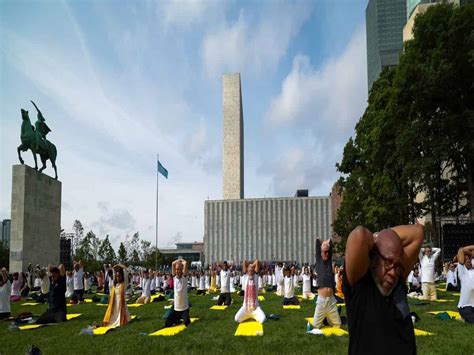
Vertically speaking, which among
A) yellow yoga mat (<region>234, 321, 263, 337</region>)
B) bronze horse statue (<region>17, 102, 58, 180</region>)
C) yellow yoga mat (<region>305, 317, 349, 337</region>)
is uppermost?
bronze horse statue (<region>17, 102, 58, 180</region>)

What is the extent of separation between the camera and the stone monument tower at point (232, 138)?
15400 cm

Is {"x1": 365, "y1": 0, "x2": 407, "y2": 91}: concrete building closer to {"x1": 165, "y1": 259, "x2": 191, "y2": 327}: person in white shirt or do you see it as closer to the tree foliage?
the tree foliage

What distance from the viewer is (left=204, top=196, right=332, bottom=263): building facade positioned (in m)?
140

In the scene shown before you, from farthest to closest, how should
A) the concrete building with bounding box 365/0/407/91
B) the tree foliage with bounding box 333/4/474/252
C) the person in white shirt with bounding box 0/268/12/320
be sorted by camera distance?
the concrete building with bounding box 365/0/407/91 → the tree foliage with bounding box 333/4/474/252 → the person in white shirt with bounding box 0/268/12/320

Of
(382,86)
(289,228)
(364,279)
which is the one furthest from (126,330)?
(289,228)

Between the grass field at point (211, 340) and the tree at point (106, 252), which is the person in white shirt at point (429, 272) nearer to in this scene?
the grass field at point (211, 340)

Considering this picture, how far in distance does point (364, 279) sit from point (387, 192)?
33.6 m

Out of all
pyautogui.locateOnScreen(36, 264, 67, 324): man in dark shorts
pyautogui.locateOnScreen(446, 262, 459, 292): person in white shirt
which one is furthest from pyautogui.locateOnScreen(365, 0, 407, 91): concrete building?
pyautogui.locateOnScreen(36, 264, 67, 324): man in dark shorts

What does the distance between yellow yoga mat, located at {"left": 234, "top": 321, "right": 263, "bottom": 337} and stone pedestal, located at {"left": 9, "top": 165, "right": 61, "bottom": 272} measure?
79.5 ft

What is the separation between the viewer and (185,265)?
1345 centimetres

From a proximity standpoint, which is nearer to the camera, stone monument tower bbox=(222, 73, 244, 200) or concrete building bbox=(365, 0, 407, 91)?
stone monument tower bbox=(222, 73, 244, 200)

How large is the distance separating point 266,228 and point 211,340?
437 feet

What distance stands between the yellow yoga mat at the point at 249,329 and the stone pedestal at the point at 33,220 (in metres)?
24.2

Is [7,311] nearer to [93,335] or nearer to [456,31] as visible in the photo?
[93,335]
